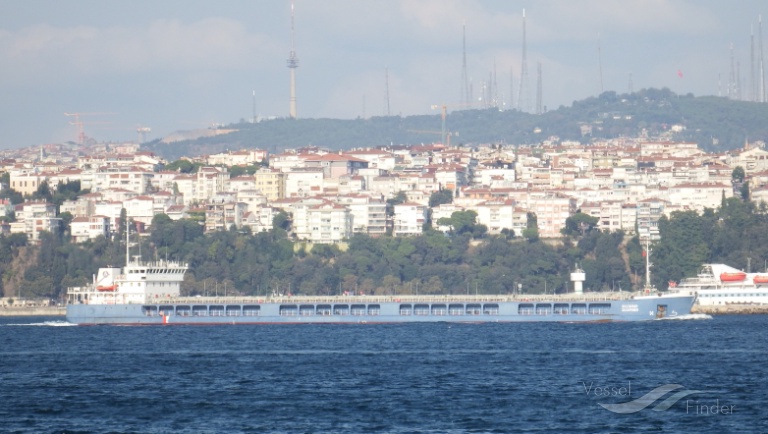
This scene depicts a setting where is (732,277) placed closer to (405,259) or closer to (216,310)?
(216,310)

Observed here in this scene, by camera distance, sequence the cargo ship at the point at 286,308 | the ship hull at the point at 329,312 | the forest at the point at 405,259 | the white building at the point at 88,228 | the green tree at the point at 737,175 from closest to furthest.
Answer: the cargo ship at the point at 286,308, the ship hull at the point at 329,312, the forest at the point at 405,259, the white building at the point at 88,228, the green tree at the point at 737,175

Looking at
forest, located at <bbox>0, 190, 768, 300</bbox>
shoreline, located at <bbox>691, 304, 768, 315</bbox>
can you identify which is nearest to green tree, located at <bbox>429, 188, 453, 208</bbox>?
forest, located at <bbox>0, 190, 768, 300</bbox>

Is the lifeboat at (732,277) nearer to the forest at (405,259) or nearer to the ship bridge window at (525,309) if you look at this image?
the forest at (405,259)

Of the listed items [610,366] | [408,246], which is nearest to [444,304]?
[610,366]

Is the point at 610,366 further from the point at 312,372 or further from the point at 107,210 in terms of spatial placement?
the point at 107,210

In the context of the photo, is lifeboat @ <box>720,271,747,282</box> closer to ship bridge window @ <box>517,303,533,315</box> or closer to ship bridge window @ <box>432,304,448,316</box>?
ship bridge window @ <box>517,303,533,315</box>

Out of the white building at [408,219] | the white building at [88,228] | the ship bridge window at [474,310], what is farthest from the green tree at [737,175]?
the ship bridge window at [474,310]
